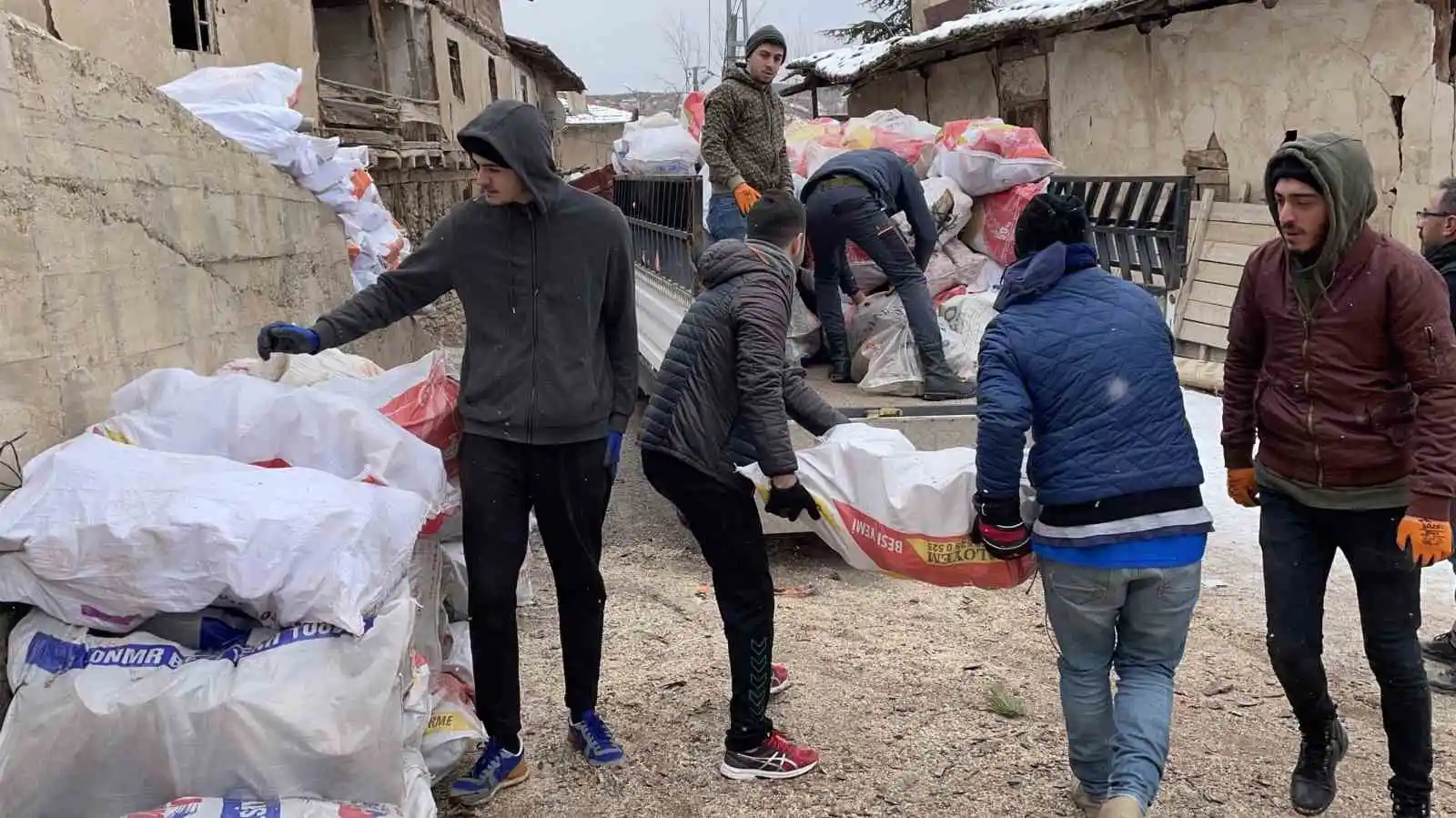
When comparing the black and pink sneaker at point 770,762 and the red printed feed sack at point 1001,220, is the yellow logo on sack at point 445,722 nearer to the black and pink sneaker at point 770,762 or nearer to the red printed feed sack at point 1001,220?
the black and pink sneaker at point 770,762

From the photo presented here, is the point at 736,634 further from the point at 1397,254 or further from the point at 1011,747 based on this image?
the point at 1397,254

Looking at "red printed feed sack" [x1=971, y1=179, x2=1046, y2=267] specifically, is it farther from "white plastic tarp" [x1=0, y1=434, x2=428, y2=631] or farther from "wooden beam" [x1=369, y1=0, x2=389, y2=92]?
"wooden beam" [x1=369, y1=0, x2=389, y2=92]

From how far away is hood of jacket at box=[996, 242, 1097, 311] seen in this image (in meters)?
2.31

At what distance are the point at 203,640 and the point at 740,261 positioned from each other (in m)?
1.45

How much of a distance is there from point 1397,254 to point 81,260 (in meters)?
3.04

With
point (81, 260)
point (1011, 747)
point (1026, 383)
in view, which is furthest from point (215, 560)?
point (1011, 747)

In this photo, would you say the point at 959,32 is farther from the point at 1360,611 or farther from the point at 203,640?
the point at 203,640

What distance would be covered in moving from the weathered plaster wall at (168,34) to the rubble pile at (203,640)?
4.76 m

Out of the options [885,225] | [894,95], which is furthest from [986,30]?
[885,225]

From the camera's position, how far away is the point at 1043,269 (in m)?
2.31

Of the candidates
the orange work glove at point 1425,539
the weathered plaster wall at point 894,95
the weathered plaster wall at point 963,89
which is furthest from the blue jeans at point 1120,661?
the weathered plaster wall at point 894,95

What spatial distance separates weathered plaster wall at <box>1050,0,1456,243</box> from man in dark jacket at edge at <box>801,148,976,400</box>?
14.7ft

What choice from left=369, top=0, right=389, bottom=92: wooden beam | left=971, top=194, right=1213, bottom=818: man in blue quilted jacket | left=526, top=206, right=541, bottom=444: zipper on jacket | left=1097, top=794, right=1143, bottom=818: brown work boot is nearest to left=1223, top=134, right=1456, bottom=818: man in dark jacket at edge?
left=971, top=194, right=1213, bottom=818: man in blue quilted jacket

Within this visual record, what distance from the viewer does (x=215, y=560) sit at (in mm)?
1983
